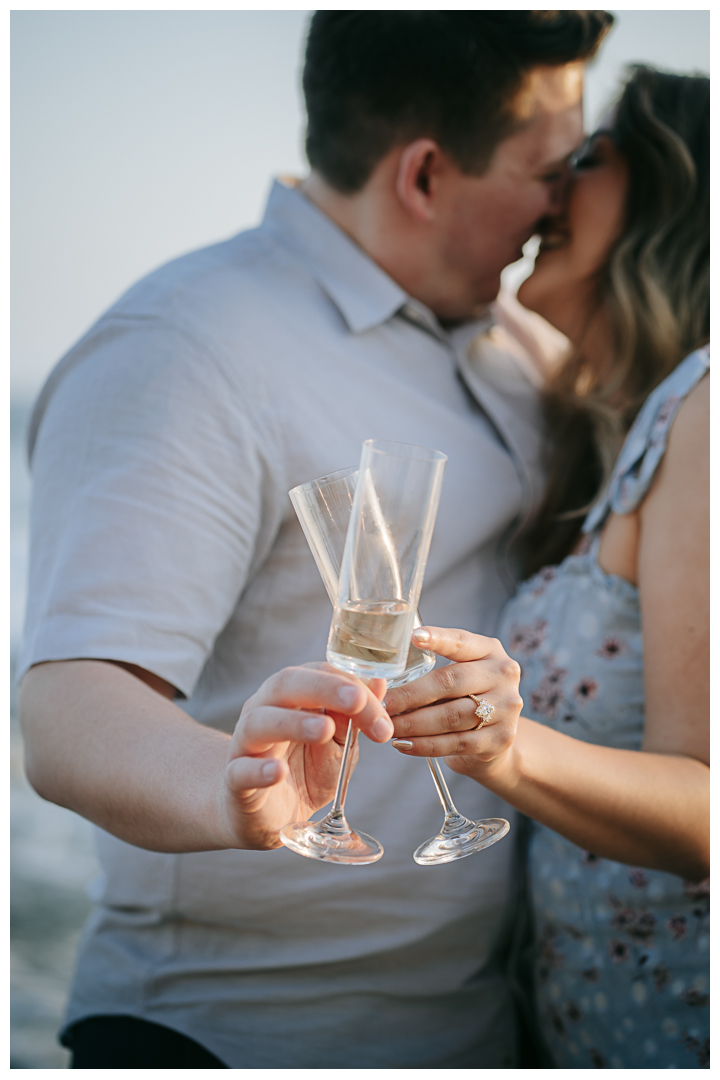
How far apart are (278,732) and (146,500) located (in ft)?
2.32

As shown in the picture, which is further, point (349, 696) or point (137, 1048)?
point (137, 1048)

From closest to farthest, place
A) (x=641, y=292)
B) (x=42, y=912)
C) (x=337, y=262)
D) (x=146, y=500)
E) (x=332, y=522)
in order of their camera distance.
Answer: (x=332, y=522)
(x=146, y=500)
(x=337, y=262)
(x=641, y=292)
(x=42, y=912)

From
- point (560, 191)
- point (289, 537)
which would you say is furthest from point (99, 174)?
point (289, 537)

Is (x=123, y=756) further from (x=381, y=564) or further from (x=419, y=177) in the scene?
(x=419, y=177)

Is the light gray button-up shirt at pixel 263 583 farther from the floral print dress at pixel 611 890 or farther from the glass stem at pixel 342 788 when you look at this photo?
the glass stem at pixel 342 788

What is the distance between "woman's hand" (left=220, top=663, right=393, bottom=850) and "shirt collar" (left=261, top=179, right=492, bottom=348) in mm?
1184

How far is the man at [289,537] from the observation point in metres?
1.35

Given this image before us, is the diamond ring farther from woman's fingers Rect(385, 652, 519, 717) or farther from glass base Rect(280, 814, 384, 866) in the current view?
glass base Rect(280, 814, 384, 866)

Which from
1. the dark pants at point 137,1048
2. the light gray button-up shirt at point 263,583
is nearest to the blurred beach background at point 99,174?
the light gray button-up shirt at point 263,583

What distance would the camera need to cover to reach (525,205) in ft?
6.97

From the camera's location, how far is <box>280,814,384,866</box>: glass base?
0.99 metres

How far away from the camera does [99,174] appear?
43.7 feet

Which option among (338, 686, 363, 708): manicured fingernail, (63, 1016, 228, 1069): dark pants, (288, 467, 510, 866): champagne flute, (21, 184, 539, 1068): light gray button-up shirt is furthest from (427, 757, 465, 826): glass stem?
(63, 1016, 228, 1069): dark pants
